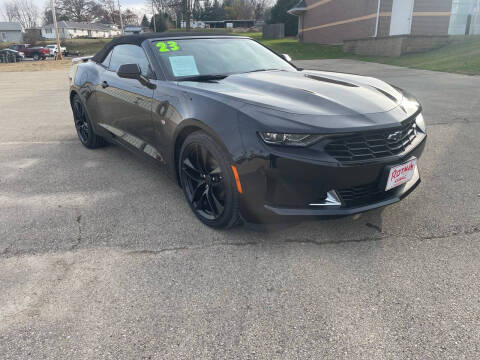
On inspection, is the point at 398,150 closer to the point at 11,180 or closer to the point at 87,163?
the point at 87,163

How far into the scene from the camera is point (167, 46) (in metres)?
3.60

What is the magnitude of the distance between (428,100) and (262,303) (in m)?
7.43

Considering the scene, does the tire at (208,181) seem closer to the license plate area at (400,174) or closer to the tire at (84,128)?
the license plate area at (400,174)

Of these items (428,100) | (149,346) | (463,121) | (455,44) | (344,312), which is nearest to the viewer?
(149,346)

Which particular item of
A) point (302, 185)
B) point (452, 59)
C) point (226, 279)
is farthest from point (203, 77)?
point (452, 59)

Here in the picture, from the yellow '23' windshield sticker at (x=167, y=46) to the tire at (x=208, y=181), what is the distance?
3.60 ft

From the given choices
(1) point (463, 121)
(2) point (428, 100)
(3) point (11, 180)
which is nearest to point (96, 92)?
(3) point (11, 180)

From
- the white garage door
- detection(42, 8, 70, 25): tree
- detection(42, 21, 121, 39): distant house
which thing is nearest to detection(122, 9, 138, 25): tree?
detection(42, 21, 121, 39): distant house

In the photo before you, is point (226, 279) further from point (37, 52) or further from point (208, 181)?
point (37, 52)

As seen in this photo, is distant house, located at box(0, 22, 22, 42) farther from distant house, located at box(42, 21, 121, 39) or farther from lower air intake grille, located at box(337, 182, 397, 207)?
lower air intake grille, located at box(337, 182, 397, 207)

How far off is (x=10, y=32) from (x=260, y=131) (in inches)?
3931

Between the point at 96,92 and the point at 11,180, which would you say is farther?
the point at 96,92

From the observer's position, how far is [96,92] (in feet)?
14.9

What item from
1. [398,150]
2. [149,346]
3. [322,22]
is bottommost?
[149,346]
